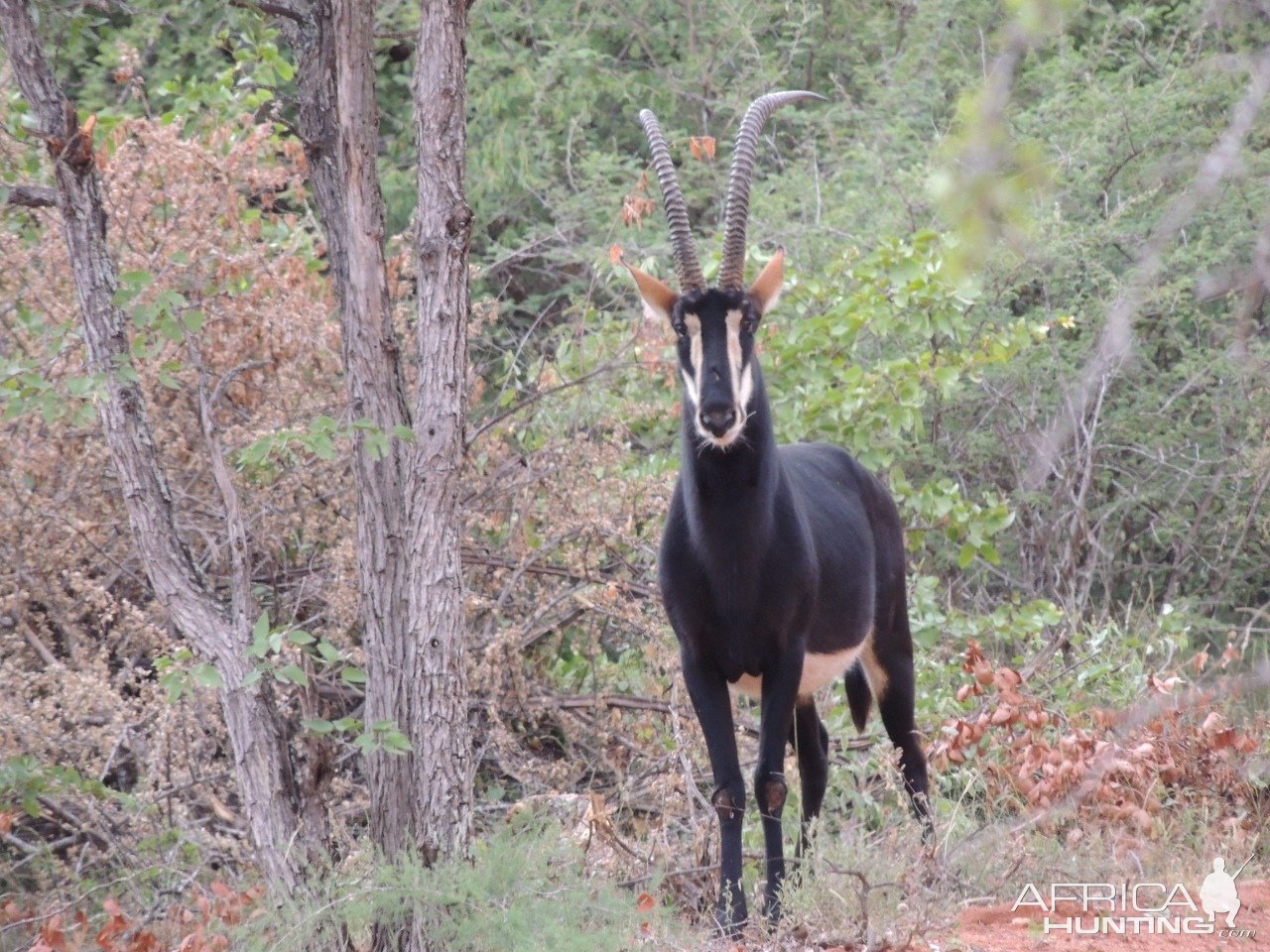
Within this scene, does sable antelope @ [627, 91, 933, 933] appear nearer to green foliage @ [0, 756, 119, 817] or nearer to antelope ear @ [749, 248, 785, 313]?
antelope ear @ [749, 248, 785, 313]

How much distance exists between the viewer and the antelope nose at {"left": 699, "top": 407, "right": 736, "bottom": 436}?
5.29 m

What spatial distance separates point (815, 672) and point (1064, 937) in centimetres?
142

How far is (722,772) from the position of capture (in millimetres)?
5621

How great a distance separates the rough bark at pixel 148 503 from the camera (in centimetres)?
502

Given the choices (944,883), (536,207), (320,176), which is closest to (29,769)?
(320,176)

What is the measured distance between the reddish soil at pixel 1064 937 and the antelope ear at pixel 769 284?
2275 millimetres

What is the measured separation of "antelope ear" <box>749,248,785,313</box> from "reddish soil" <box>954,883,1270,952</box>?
2275mm

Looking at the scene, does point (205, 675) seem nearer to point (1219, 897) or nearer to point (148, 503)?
point (148, 503)

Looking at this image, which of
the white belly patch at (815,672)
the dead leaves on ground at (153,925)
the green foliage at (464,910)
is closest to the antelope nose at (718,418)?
the white belly patch at (815,672)

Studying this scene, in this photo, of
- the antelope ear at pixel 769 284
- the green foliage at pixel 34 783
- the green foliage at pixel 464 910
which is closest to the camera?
Result: the green foliage at pixel 464 910

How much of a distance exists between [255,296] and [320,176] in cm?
245

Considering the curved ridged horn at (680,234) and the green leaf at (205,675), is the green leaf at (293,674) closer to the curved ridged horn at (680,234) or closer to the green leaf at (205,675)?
the green leaf at (205,675)

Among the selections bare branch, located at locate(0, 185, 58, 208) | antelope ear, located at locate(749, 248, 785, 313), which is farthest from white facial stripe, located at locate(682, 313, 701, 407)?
bare branch, located at locate(0, 185, 58, 208)

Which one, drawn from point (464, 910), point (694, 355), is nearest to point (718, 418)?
point (694, 355)
